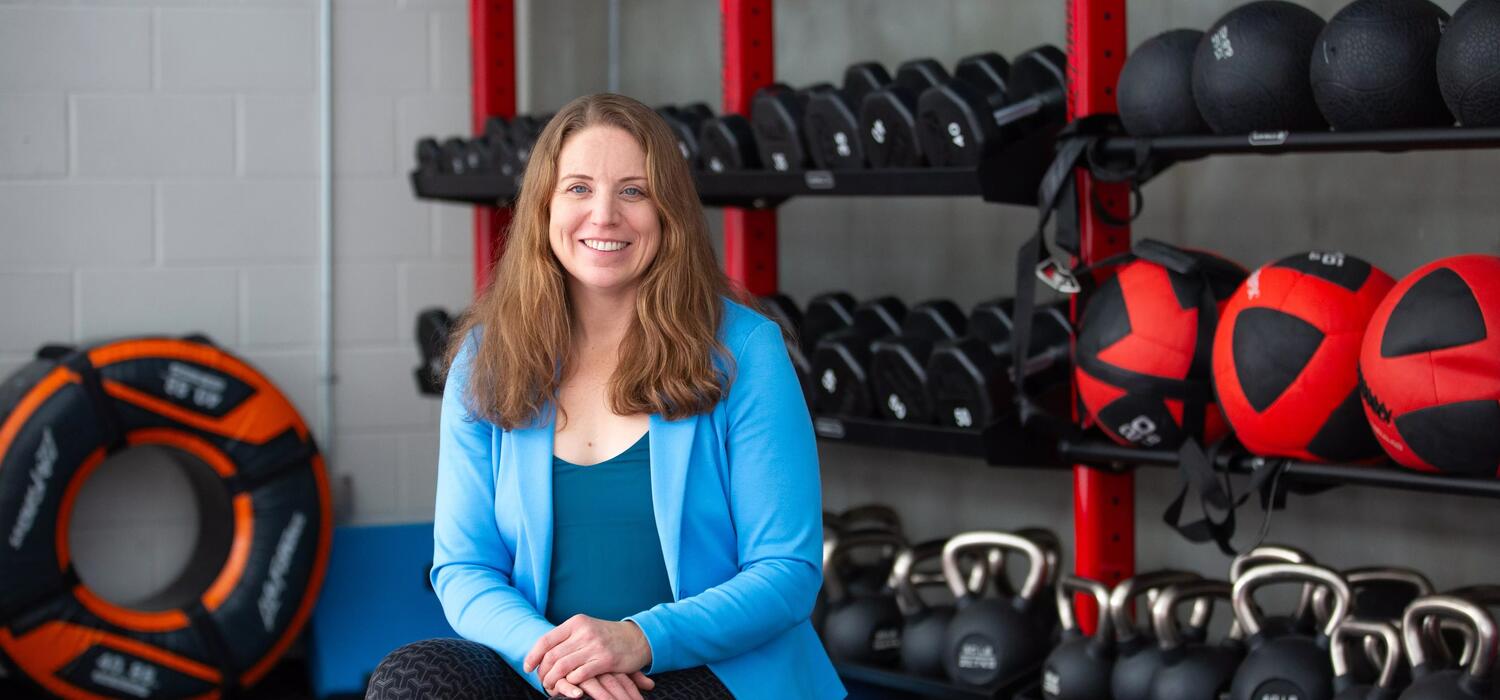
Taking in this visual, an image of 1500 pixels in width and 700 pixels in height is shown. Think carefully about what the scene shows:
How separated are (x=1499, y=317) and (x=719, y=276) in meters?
0.99

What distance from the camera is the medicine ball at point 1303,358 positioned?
88.3 inches

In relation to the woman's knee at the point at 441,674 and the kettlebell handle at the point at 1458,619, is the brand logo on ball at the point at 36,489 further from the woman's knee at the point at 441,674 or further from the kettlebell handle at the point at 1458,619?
the kettlebell handle at the point at 1458,619

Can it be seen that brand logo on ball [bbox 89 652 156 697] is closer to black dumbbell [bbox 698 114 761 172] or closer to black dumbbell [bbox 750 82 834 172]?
black dumbbell [bbox 698 114 761 172]

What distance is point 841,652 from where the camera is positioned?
2992mm

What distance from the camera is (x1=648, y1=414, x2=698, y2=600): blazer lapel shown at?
5.90 ft

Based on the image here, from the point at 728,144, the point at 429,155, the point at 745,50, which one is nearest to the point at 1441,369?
the point at 728,144

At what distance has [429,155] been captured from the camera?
12.6 feet

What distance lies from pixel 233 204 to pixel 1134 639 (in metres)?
2.46

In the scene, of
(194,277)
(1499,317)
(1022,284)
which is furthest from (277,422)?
(1499,317)

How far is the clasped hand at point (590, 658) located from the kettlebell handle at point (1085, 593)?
1120 millimetres

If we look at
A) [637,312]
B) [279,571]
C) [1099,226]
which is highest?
[1099,226]

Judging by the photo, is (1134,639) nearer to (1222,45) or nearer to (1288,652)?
(1288,652)

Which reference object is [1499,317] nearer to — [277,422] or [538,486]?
[538,486]

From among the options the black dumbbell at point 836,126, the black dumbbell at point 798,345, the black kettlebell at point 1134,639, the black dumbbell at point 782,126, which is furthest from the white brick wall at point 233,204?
the black kettlebell at point 1134,639
